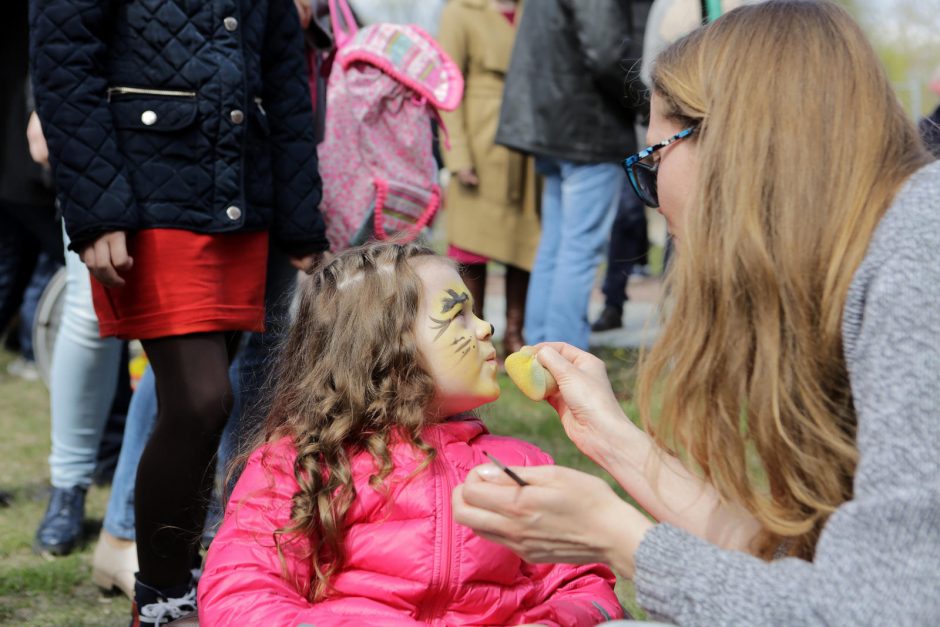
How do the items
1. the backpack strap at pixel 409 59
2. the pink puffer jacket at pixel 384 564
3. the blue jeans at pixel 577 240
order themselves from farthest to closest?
the blue jeans at pixel 577 240 < the backpack strap at pixel 409 59 < the pink puffer jacket at pixel 384 564

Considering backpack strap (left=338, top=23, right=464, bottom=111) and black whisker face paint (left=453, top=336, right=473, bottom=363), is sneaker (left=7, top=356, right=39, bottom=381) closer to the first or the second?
backpack strap (left=338, top=23, right=464, bottom=111)

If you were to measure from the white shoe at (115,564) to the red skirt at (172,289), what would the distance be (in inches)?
26.8

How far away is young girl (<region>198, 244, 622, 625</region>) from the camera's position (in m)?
1.98

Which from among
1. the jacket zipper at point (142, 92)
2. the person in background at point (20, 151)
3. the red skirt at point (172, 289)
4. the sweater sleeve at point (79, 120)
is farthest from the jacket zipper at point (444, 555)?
the person in background at point (20, 151)

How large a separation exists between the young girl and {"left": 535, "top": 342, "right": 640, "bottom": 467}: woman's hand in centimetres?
14

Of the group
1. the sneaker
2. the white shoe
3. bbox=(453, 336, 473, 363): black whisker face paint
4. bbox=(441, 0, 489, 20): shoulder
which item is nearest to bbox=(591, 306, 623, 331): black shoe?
bbox=(441, 0, 489, 20): shoulder

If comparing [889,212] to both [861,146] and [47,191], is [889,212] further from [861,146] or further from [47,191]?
[47,191]

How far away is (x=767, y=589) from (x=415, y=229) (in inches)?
81.0

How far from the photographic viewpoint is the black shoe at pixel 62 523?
3242 millimetres

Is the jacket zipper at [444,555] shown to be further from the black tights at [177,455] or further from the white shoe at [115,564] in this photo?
the white shoe at [115,564]

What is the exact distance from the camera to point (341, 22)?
11.7 feet

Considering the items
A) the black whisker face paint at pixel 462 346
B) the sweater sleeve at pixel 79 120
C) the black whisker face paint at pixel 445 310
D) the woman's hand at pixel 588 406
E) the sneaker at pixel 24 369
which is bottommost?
the sneaker at pixel 24 369

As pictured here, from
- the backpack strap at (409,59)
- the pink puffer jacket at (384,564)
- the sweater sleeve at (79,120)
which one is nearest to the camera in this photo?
the pink puffer jacket at (384,564)

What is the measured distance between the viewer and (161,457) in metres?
2.48
